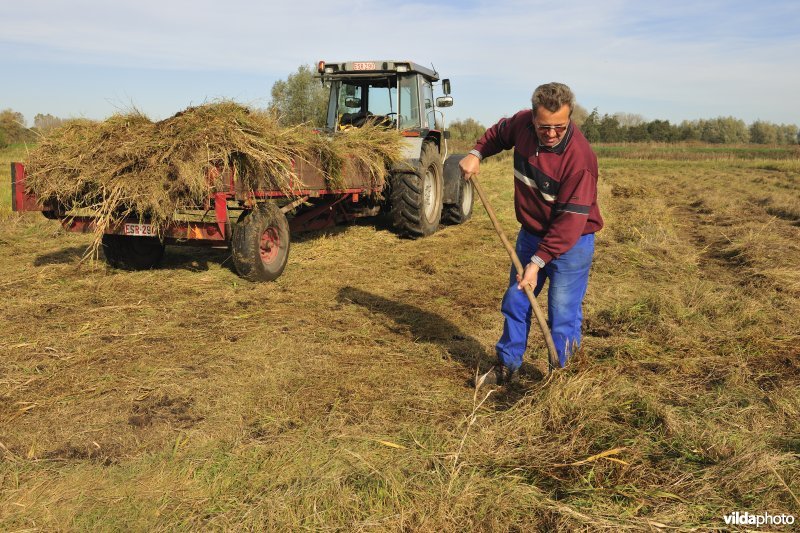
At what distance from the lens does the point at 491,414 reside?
3.21 metres

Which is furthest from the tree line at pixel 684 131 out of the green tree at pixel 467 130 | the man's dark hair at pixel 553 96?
the man's dark hair at pixel 553 96

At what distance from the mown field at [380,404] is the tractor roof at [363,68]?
3.53 metres

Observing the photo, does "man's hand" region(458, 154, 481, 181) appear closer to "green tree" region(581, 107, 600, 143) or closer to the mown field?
the mown field

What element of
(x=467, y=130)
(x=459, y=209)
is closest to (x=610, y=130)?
(x=467, y=130)

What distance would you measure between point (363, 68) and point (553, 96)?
21.2 ft

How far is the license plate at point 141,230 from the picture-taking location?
18.8 ft

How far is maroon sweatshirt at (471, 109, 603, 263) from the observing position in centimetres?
326

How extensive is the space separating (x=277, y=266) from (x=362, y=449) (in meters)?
3.90

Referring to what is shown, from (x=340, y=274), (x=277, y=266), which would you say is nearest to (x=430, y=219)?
(x=340, y=274)

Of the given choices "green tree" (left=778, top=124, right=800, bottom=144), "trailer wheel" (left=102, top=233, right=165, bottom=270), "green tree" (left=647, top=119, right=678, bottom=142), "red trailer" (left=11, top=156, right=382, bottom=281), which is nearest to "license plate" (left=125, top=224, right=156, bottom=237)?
"red trailer" (left=11, top=156, right=382, bottom=281)

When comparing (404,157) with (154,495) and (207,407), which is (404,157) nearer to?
(207,407)

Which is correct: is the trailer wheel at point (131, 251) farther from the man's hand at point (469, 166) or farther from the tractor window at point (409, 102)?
the man's hand at point (469, 166)

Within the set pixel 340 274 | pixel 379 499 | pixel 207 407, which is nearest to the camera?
pixel 379 499

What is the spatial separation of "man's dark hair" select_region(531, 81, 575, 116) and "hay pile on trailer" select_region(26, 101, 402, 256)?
10.3ft
